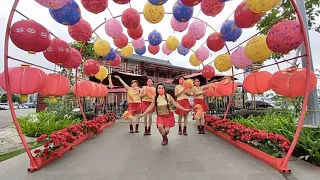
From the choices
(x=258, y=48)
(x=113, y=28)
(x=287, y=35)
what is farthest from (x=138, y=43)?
(x=287, y=35)

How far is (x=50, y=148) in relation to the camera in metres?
4.51

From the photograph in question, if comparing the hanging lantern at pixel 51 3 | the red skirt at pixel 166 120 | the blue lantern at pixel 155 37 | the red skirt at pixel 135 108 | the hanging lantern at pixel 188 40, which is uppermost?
the blue lantern at pixel 155 37

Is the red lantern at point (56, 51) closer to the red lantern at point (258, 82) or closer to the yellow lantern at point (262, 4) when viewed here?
the yellow lantern at point (262, 4)

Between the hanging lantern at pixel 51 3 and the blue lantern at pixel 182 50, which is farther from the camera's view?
the blue lantern at pixel 182 50

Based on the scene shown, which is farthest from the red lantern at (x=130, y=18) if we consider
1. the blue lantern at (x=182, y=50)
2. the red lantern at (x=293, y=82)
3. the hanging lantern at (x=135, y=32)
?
the red lantern at (x=293, y=82)

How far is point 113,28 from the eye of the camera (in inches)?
276

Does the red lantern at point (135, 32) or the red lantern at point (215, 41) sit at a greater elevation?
the red lantern at point (135, 32)

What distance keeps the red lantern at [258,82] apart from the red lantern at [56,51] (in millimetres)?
4353

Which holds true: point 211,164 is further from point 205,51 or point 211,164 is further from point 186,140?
point 205,51

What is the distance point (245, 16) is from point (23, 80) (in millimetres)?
4462

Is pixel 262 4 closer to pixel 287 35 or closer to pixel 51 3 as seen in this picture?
pixel 287 35

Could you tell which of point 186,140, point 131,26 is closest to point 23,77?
point 131,26

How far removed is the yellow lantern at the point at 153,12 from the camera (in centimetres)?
610

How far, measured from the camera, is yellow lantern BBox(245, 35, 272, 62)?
4.92 m
